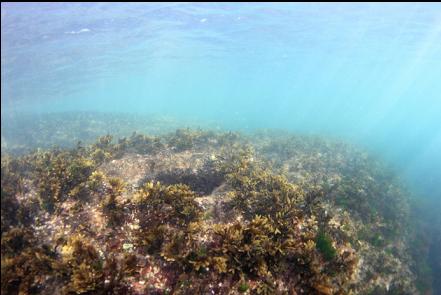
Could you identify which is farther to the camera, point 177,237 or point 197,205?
point 197,205

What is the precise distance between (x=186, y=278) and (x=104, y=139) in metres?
10.1

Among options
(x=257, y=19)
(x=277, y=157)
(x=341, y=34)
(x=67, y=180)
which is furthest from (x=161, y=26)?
(x=67, y=180)

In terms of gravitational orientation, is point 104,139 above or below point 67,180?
below

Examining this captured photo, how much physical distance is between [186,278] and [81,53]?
36381 mm

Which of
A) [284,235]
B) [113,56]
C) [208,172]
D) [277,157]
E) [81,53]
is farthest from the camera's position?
[113,56]

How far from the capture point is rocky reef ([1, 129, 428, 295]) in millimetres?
5438

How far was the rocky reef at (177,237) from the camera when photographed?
17.8 ft

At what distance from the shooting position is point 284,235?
690cm

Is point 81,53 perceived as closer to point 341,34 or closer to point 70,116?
point 70,116

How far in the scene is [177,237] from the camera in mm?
6445

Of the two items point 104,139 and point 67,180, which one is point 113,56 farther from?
point 67,180

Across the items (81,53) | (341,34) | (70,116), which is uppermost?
(341,34)

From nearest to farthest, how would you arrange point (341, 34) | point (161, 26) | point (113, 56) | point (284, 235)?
point (284, 235) < point (161, 26) < point (341, 34) < point (113, 56)

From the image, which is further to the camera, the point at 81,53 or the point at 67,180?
the point at 81,53
